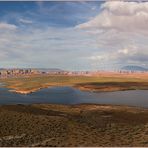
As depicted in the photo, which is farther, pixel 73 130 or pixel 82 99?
pixel 82 99

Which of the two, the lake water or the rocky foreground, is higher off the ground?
the rocky foreground

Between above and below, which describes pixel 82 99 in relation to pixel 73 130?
below

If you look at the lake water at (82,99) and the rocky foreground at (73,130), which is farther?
the lake water at (82,99)

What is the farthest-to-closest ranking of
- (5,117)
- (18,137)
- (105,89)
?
(105,89) → (5,117) → (18,137)

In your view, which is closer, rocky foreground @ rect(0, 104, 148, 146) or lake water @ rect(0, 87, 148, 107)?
rocky foreground @ rect(0, 104, 148, 146)

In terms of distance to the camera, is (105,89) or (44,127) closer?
(44,127)

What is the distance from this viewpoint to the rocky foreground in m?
28.1

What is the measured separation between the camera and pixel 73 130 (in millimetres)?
33156

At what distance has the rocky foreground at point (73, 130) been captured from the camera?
28125 millimetres

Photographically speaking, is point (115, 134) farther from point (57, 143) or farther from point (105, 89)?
point (105, 89)

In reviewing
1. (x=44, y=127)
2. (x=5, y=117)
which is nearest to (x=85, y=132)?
→ (x=44, y=127)

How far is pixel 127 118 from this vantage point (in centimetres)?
4247

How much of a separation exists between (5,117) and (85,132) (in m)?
11.9

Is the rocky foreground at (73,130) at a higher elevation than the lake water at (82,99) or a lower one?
higher
